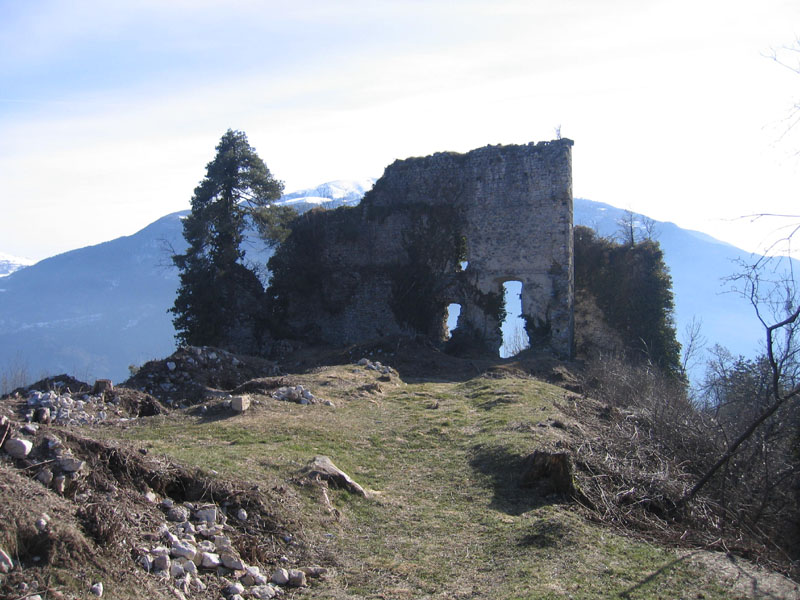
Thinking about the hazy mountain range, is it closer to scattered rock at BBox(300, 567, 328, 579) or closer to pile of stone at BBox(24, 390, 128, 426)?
pile of stone at BBox(24, 390, 128, 426)

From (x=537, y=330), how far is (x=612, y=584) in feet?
50.3

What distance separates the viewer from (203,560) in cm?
470

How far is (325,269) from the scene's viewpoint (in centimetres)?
2292

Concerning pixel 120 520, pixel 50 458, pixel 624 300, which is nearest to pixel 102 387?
pixel 50 458

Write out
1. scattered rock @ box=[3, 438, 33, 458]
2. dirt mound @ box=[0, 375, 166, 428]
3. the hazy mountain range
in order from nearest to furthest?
scattered rock @ box=[3, 438, 33, 458] < dirt mound @ box=[0, 375, 166, 428] < the hazy mountain range

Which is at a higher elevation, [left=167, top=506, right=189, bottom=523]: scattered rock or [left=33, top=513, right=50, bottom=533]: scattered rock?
[left=33, top=513, right=50, bottom=533]: scattered rock

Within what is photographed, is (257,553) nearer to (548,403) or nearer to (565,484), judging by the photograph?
(565,484)

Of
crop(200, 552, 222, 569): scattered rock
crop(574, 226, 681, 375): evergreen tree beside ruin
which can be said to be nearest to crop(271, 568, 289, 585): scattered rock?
crop(200, 552, 222, 569): scattered rock

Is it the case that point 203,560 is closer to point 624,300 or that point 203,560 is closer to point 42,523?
point 42,523

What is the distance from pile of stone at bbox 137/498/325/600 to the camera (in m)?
4.40

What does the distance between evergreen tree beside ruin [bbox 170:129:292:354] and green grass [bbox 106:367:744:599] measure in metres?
11.5

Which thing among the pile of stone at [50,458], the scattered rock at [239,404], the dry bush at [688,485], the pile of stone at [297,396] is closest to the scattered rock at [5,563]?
the pile of stone at [50,458]

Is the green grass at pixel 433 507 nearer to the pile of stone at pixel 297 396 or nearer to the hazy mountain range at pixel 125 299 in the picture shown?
the pile of stone at pixel 297 396

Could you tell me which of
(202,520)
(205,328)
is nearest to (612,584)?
(202,520)
